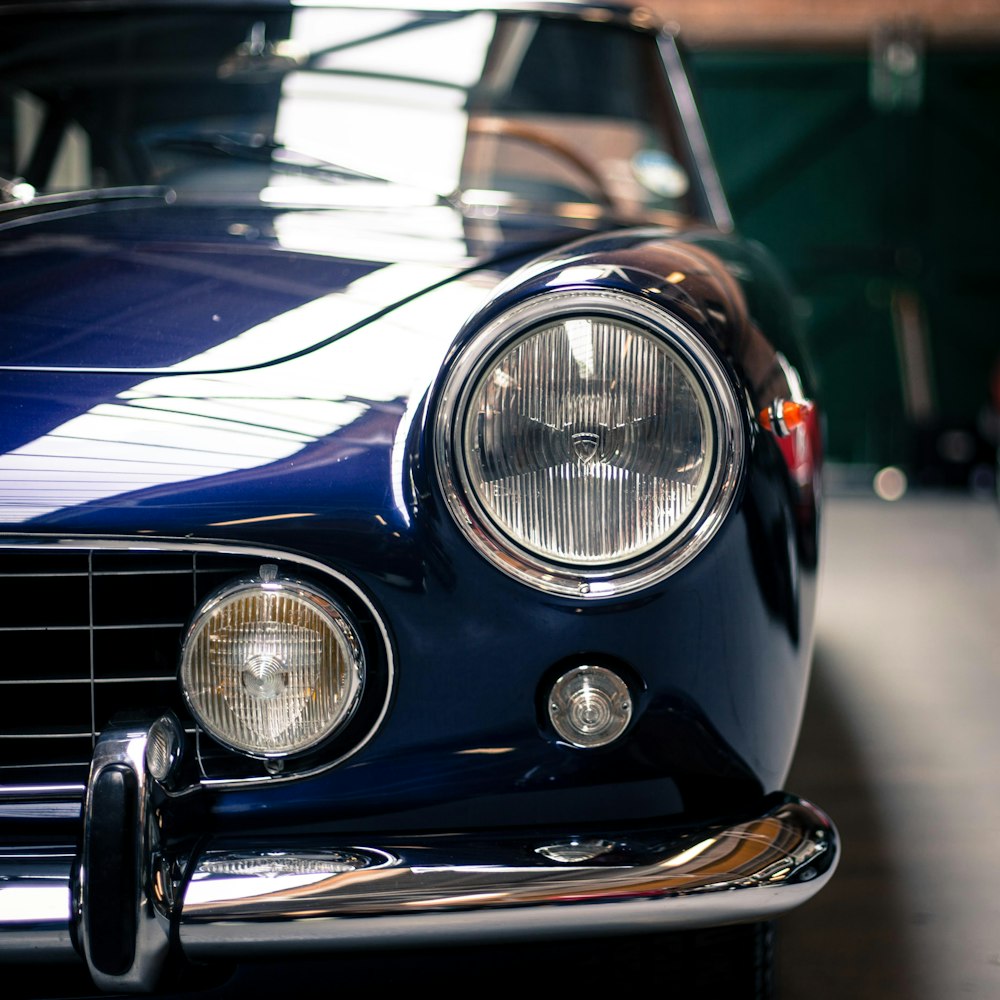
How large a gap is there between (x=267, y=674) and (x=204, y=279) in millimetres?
459

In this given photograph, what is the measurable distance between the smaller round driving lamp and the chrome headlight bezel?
0.25ft

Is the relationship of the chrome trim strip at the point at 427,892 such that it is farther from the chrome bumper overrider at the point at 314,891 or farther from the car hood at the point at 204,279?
the car hood at the point at 204,279

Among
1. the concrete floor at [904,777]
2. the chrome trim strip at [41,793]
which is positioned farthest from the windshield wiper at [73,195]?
the concrete floor at [904,777]

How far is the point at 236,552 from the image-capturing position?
100 cm

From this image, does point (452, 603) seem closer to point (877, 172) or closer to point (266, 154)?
point (266, 154)

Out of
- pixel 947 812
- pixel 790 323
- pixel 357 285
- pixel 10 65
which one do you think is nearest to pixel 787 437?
pixel 790 323

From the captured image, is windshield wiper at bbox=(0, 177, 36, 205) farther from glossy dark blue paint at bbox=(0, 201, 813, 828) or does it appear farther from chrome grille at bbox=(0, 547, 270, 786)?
chrome grille at bbox=(0, 547, 270, 786)

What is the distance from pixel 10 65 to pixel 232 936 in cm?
153

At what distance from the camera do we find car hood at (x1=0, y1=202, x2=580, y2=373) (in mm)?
1113

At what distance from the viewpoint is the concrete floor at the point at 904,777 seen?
1.43 metres

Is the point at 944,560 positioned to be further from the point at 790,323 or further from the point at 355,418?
the point at 355,418

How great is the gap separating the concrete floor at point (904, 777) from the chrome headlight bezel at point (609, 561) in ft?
2.12

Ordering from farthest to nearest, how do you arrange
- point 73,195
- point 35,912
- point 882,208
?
point 882,208
point 73,195
point 35,912

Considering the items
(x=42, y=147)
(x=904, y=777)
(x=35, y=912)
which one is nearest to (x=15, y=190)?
(x=42, y=147)
